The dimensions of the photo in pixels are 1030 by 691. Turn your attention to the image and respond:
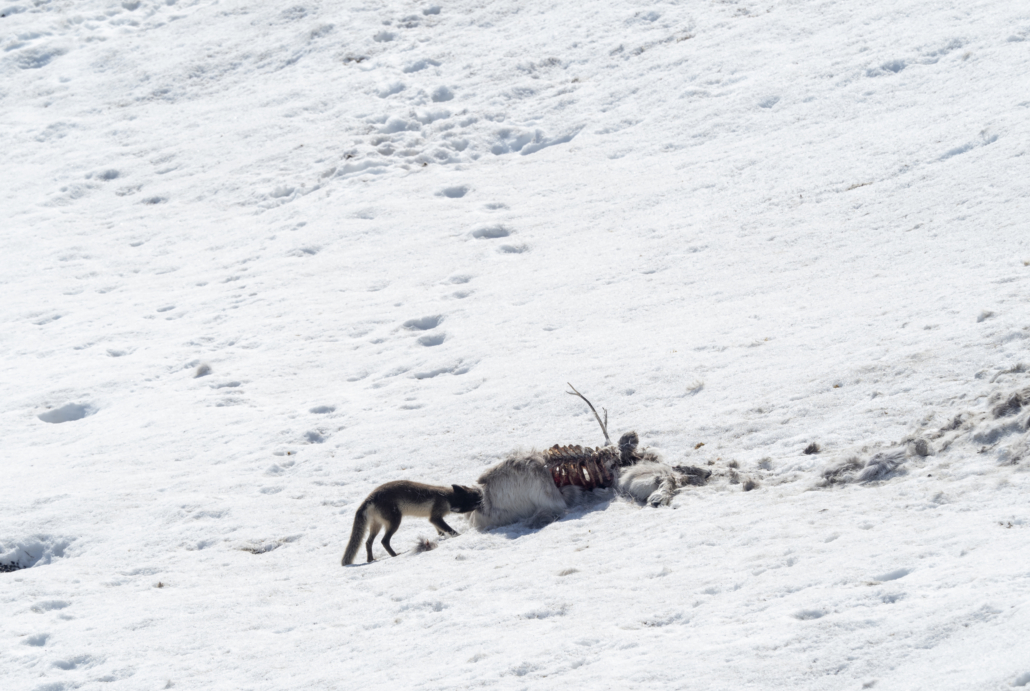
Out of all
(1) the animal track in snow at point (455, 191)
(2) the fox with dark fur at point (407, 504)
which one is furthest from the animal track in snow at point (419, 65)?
(2) the fox with dark fur at point (407, 504)

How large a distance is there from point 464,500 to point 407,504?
1.35ft

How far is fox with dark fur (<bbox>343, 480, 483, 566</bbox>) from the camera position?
22.1 ft

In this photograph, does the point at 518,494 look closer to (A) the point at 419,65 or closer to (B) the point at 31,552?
(B) the point at 31,552

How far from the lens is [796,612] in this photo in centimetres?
414

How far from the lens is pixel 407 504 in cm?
680

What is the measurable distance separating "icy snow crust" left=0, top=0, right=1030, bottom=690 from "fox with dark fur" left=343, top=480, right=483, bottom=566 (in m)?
0.32

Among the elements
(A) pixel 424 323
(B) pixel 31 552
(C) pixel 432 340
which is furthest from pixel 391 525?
(A) pixel 424 323

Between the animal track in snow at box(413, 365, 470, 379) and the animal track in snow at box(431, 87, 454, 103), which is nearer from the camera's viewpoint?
the animal track in snow at box(413, 365, 470, 379)

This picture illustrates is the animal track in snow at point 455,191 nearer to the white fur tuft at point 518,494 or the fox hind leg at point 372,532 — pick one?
the white fur tuft at point 518,494

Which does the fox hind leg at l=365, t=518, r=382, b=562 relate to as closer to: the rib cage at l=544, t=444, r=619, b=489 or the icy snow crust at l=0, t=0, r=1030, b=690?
the icy snow crust at l=0, t=0, r=1030, b=690

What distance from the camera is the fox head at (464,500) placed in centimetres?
677

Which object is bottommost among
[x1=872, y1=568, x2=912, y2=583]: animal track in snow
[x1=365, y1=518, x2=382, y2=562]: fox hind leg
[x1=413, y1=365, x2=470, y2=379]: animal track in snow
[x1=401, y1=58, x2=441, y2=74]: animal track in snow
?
[x1=413, y1=365, x2=470, y2=379]: animal track in snow

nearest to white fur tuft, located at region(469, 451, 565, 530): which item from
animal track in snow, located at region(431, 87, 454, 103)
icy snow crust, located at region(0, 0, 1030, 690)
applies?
icy snow crust, located at region(0, 0, 1030, 690)

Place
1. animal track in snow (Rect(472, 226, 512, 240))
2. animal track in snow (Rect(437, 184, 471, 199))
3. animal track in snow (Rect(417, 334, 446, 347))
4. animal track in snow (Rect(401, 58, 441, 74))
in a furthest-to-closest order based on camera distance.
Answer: animal track in snow (Rect(401, 58, 441, 74)), animal track in snow (Rect(437, 184, 471, 199)), animal track in snow (Rect(472, 226, 512, 240)), animal track in snow (Rect(417, 334, 446, 347))
